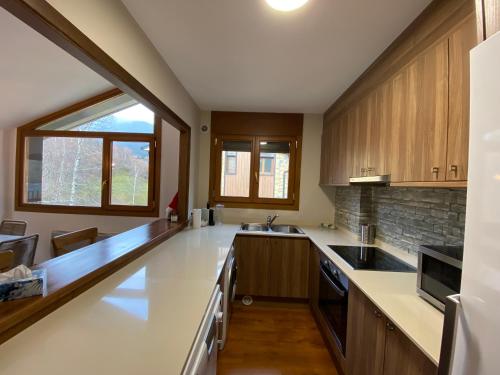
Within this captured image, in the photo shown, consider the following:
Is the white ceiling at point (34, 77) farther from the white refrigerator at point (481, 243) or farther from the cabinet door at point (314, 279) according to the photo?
the cabinet door at point (314, 279)

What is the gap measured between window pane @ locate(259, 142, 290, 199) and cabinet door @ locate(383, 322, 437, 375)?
7.84ft

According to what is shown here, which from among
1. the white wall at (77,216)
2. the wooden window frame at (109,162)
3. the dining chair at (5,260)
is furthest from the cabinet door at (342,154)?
the dining chair at (5,260)

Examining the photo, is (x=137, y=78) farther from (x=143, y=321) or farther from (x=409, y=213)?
(x=409, y=213)

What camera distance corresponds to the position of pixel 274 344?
2283mm

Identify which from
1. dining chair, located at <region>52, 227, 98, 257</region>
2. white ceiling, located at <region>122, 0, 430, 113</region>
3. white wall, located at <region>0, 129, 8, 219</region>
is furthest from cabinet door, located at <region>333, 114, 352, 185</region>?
white wall, located at <region>0, 129, 8, 219</region>

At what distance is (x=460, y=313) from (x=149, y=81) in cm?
194

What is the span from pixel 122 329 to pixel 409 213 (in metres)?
2.02

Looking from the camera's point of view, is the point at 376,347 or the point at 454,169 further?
the point at 376,347

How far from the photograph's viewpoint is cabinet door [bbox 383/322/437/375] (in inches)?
39.0

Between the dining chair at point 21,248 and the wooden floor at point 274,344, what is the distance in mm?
1763

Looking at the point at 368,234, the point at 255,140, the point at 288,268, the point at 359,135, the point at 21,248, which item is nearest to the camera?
the point at 21,248

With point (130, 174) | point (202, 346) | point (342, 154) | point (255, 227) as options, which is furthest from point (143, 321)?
point (130, 174)

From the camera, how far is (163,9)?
1.45 meters

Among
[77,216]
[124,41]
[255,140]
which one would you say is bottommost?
Result: [77,216]
